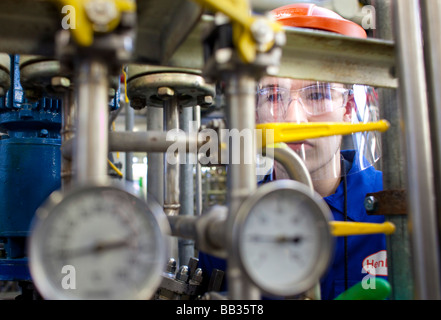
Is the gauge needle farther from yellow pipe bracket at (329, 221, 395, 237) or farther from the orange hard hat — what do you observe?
the orange hard hat

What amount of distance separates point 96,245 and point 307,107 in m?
1.05

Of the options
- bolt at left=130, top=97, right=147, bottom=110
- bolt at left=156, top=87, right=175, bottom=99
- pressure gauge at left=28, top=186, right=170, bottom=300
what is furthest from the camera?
bolt at left=130, top=97, right=147, bottom=110

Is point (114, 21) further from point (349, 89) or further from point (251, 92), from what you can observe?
point (349, 89)

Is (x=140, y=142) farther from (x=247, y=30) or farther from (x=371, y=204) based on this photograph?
(x=371, y=204)

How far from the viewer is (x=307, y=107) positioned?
1463 mm

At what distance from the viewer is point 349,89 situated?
154cm

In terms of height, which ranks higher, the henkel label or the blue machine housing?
the blue machine housing

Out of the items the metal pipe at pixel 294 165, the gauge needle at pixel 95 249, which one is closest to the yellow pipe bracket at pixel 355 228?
the metal pipe at pixel 294 165

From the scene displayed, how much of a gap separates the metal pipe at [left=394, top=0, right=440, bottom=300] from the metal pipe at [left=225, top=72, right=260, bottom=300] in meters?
0.30

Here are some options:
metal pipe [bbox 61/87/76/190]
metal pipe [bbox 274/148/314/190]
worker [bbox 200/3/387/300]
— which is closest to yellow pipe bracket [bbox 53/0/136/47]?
metal pipe [bbox 61/87/76/190]

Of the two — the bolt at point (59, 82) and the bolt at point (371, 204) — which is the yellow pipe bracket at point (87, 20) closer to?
the bolt at point (59, 82)

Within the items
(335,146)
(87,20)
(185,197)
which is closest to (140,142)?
(87,20)

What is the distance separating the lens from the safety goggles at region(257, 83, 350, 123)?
1450mm
